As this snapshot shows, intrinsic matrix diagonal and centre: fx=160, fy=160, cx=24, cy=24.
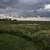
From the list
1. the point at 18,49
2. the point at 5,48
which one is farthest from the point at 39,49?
the point at 5,48

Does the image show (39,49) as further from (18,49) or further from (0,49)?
(0,49)

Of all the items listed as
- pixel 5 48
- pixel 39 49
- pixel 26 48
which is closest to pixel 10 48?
pixel 5 48

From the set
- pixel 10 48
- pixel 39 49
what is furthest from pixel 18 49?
pixel 39 49

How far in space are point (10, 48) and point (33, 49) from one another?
3077 millimetres

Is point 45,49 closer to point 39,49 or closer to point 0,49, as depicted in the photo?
point 39,49

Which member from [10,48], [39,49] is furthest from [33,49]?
[10,48]

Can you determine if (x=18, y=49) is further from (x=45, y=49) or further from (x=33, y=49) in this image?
(x=45, y=49)

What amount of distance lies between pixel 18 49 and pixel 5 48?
179cm

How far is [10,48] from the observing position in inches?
846

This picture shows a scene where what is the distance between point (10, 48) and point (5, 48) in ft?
2.20

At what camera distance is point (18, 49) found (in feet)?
69.4

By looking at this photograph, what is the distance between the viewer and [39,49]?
70.4 feet

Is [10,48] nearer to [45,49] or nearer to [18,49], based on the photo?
[18,49]

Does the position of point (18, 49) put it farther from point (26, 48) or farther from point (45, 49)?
point (45, 49)
